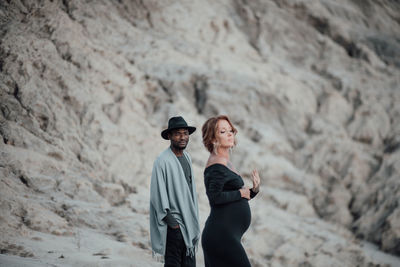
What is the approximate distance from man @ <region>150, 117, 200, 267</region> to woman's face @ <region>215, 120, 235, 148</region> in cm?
52

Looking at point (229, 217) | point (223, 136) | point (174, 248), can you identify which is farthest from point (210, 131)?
point (174, 248)

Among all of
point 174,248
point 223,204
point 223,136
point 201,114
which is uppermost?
point 201,114

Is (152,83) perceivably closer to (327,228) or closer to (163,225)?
(327,228)

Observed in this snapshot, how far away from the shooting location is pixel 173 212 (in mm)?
4039

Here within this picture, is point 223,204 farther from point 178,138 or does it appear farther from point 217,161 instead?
point 178,138

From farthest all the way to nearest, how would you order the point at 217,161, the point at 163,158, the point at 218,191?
the point at 163,158, the point at 217,161, the point at 218,191

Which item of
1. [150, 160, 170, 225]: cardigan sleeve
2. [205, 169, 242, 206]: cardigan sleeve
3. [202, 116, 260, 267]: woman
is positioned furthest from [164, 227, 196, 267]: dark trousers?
[205, 169, 242, 206]: cardigan sleeve

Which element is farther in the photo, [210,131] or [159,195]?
[159,195]

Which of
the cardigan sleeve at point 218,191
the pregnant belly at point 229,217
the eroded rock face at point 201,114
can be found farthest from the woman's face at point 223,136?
the eroded rock face at point 201,114

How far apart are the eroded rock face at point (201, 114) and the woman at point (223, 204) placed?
6.26 ft

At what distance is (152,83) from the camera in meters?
11.5

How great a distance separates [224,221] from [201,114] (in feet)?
26.9

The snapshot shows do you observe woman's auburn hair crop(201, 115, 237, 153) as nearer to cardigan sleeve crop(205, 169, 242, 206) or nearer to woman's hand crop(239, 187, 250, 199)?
cardigan sleeve crop(205, 169, 242, 206)

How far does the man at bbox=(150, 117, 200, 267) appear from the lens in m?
4.00
